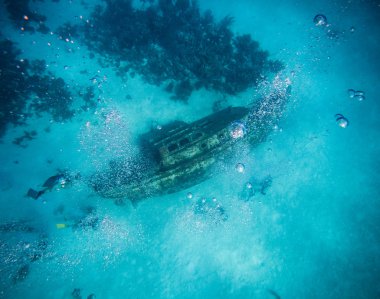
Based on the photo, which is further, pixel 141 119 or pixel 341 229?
pixel 341 229

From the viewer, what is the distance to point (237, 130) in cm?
845

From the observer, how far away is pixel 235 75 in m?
10.4

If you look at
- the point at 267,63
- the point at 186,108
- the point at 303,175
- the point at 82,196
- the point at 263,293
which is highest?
the point at 267,63

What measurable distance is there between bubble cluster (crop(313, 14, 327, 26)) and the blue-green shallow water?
1.31 feet

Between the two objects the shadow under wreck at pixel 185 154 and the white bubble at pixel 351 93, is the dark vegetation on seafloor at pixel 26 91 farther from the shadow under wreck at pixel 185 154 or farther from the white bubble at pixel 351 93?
the white bubble at pixel 351 93

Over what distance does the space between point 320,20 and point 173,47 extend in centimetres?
914

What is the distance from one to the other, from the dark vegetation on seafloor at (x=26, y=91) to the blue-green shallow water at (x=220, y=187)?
9.0 inches

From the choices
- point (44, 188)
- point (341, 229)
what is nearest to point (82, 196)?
point (44, 188)

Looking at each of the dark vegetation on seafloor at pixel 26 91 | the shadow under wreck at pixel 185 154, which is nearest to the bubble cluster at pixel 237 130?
the shadow under wreck at pixel 185 154

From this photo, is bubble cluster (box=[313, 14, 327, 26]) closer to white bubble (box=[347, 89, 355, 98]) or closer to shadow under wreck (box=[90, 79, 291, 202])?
white bubble (box=[347, 89, 355, 98])

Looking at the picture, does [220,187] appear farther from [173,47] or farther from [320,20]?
[320,20]

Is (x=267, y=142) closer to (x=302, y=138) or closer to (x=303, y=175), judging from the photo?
(x=302, y=138)

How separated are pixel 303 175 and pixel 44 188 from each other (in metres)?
15.3

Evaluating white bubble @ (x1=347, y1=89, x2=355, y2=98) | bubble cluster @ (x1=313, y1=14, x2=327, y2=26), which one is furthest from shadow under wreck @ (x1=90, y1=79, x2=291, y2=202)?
white bubble @ (x1=347, y1=89, x2=355, y2=98)
